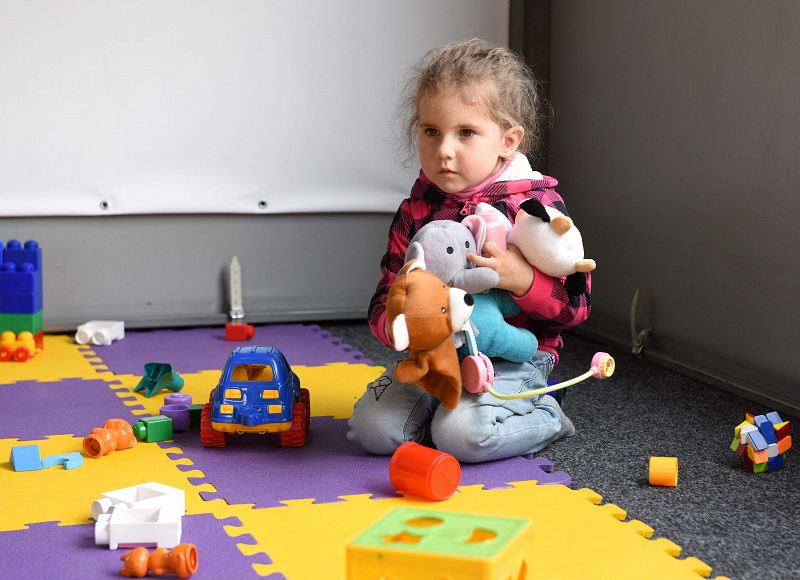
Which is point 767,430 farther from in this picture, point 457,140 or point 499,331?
point 457,140

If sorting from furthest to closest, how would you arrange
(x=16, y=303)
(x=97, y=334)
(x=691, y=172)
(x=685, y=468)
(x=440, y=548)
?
(x=97, y=334)
(x=16, y=303)
(x=691, y=172)
(x=685, y=468)
(x=440, y=548)

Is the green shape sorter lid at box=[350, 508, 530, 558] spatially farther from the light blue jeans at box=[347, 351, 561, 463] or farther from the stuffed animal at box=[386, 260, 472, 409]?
the light blue jeans at box=[347, 351, 561, 463]

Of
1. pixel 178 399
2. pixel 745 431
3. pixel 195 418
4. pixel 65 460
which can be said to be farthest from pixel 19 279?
pixel 745 431

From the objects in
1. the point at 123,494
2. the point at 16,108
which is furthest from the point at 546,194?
the point at 16,108

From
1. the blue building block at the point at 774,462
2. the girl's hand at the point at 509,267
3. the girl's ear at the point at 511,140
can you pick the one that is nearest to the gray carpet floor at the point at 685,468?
the blue building block at the point at 774,462

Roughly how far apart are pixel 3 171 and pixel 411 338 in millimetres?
1528

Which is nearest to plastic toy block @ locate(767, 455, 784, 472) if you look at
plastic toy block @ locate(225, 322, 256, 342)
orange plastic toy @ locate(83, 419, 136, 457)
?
orange plastic toy @ locate(83, 419, 136, 457)

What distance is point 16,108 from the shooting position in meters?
2.60

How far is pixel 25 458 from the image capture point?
161cm

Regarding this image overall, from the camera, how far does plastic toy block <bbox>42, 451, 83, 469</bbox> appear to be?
162 centimetres

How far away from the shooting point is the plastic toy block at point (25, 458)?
160 centimetres

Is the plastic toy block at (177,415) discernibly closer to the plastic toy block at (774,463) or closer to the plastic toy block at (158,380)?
the plastic toy block at (158,380)

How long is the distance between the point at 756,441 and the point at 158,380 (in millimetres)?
1105

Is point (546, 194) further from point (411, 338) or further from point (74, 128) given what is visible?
point (74, 128)
